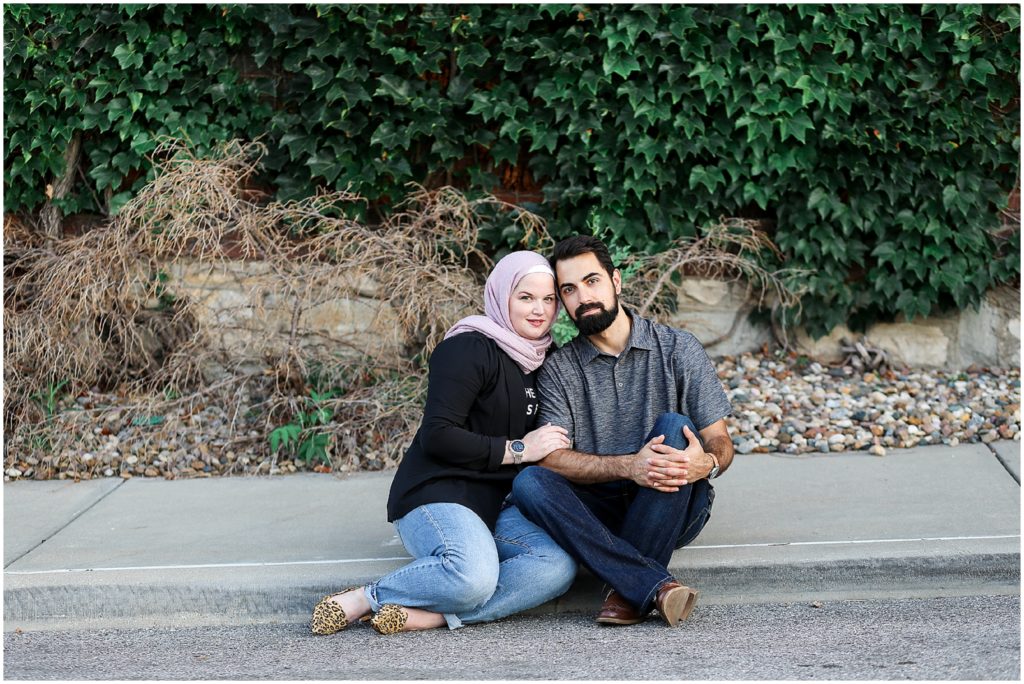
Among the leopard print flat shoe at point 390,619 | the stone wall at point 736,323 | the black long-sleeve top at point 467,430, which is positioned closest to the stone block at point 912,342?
the stone wall at point 736,323

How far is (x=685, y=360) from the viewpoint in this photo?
12.7 feet

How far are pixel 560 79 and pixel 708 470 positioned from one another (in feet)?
10.8

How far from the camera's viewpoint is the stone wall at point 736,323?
630 centimetres

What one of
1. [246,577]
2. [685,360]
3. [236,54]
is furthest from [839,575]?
[236,54]

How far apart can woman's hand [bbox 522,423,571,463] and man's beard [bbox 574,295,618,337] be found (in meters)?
0.37

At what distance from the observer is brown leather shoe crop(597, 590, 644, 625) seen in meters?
3.55

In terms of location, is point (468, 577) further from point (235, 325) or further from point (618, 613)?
point (235, 325)

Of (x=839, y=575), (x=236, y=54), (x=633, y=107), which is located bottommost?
(x=839, y=575)

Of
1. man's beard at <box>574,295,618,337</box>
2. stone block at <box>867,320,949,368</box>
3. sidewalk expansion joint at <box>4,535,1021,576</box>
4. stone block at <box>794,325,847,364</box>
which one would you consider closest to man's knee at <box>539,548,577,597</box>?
sidewalk expansion joint at <box>4,535,1021,576</box>

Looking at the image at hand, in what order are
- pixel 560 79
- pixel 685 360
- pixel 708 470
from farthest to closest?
pixel 560 79 → pixel 685 360 → pixel 708 470

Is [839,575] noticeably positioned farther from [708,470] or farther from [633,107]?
[633,107]

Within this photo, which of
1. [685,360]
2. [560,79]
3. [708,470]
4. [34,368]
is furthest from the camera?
[560,79]

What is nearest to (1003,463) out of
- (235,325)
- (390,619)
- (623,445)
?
(623,445)

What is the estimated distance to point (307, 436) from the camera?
5.61 metres
